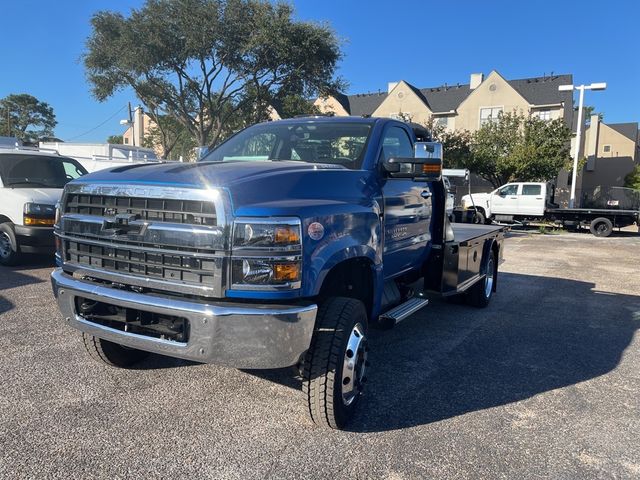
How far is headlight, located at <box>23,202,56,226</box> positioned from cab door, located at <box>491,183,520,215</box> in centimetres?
1884

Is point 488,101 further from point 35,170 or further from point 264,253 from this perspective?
point 264,253

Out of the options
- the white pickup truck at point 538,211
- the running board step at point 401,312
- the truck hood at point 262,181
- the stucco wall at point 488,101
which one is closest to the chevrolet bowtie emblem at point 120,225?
the truck hood at point 262,181

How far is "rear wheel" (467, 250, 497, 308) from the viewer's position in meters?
6.59

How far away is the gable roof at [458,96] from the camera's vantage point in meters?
34.6

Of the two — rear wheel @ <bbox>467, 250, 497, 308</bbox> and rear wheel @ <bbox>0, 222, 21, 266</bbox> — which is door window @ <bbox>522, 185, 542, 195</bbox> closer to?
rear wheel @ <bbox>467, 250, 497, 308</bbox>

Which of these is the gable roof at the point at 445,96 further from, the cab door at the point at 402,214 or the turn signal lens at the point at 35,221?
the cab door at the point at 402,214

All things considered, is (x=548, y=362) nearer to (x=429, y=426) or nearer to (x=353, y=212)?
(x=429, y=426)

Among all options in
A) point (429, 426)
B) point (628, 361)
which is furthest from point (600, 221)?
point (429, 426)

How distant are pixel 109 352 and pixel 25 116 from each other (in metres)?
67.6

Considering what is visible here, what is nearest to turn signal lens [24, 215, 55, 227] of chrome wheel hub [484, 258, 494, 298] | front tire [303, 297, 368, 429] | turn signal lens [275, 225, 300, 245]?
front tire [303, 297, 368, 429]

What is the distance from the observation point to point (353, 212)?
3320 millimetres

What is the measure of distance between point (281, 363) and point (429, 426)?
121cm

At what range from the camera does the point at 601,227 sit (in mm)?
19703

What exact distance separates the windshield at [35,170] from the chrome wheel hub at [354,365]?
7.11 meters
